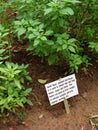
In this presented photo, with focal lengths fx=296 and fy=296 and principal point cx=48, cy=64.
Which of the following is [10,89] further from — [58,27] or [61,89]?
[58,27]

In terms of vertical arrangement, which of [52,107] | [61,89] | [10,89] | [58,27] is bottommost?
[52,107]

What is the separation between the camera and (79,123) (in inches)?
89.7

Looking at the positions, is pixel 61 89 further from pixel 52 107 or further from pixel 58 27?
pixel 58 27

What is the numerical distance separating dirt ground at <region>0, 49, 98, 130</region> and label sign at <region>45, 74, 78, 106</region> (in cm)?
11

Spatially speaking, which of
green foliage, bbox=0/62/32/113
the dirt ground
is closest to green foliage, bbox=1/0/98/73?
the dirt ground

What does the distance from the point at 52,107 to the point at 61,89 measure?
0.18 meters

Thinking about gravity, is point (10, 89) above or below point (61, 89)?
above

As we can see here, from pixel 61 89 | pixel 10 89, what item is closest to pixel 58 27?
pixel 61 89

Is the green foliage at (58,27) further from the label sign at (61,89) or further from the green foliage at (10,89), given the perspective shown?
the green foliage at (10,89)

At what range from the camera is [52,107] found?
92.0 inches

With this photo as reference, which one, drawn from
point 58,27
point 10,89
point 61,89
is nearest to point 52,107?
point 61,89

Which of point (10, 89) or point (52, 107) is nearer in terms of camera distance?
point (10, 89)

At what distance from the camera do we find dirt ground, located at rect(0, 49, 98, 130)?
2.23 m

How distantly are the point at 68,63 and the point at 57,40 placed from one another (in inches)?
12.6
